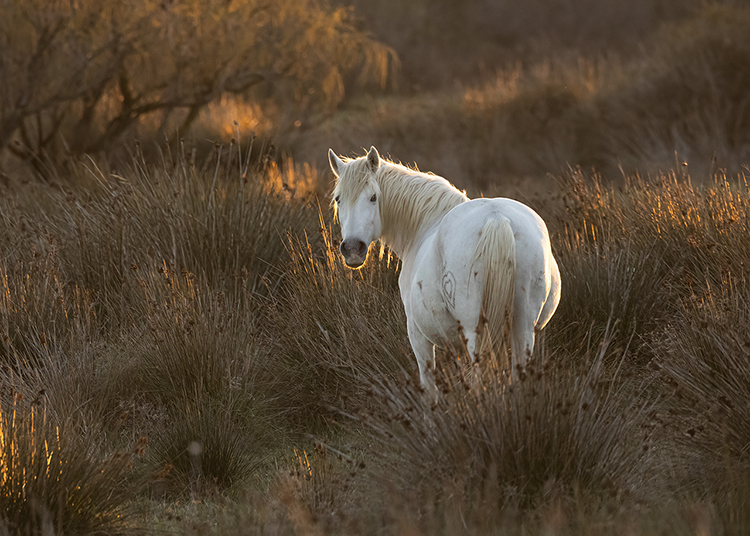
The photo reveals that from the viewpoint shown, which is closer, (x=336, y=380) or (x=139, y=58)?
(x=336, y=380)

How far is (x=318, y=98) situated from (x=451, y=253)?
11286 mm

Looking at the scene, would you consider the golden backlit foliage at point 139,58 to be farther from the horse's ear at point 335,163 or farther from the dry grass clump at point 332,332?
the horse's ear at point 335,163

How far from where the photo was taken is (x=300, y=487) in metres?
3.27

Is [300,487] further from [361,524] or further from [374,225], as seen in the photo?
[374,225]

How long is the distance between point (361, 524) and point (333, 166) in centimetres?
218

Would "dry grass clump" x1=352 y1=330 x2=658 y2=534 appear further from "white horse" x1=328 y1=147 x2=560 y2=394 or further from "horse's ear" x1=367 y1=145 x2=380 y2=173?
"horse's ear" x1=367 y1=145 x2=380 y2=173

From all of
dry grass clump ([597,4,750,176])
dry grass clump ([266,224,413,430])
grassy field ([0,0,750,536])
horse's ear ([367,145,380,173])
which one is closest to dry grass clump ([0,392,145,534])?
grassy field ([0,0,750,536])

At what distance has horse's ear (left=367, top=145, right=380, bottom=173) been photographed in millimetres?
3781

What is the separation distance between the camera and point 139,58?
10.8m

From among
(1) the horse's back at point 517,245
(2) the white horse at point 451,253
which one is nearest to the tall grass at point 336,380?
(2) the white horse at point 451,253

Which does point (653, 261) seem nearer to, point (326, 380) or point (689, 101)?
point (326, 380)

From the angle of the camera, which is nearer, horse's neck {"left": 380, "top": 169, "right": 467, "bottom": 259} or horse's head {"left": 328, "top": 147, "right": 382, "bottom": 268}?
horse's head {"left": 328, "top": 147, "right": 382, "bottom": 268}

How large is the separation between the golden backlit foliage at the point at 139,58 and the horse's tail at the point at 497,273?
686cm

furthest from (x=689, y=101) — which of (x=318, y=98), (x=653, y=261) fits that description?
(x=653, y=261)
